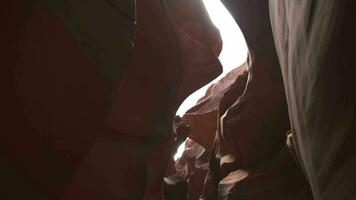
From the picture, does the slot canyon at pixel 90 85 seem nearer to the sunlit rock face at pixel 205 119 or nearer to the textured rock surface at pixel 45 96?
the textured rock surface at pixel 45 96

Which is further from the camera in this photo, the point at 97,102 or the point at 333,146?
the point at 97,102

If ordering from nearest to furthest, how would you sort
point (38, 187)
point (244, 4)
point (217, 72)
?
point (38, 187) → point (244, 4) → point (217, 72)

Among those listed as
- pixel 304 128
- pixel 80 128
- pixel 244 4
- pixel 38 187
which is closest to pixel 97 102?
pixel 80 128

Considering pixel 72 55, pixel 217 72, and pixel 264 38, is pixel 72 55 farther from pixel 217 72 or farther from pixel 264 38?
pixel 217 72

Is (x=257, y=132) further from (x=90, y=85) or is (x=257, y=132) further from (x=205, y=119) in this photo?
(x=90, y=85)

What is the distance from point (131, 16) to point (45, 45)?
28.9 inches

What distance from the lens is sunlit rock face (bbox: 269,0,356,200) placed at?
105 inches

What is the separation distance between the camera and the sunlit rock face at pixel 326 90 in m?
2.68

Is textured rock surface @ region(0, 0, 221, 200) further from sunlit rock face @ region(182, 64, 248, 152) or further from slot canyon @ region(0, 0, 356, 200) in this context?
sunlit rock face @ region(182, 64, 248, 152)

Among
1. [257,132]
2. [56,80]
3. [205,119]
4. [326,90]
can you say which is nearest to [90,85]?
[56,80]

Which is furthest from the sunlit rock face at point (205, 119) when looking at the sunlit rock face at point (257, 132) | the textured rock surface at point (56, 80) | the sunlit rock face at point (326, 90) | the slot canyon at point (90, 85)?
the textured rock surface at point (56, 80)

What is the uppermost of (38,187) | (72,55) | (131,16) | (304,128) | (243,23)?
(243,23)

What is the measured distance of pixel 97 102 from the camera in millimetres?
3045

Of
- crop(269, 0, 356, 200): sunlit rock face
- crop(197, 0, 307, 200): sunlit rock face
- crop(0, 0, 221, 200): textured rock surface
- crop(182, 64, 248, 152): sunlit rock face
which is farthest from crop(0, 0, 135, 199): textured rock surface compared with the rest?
crop(182, 64, 248, 152): sunlit rock face
